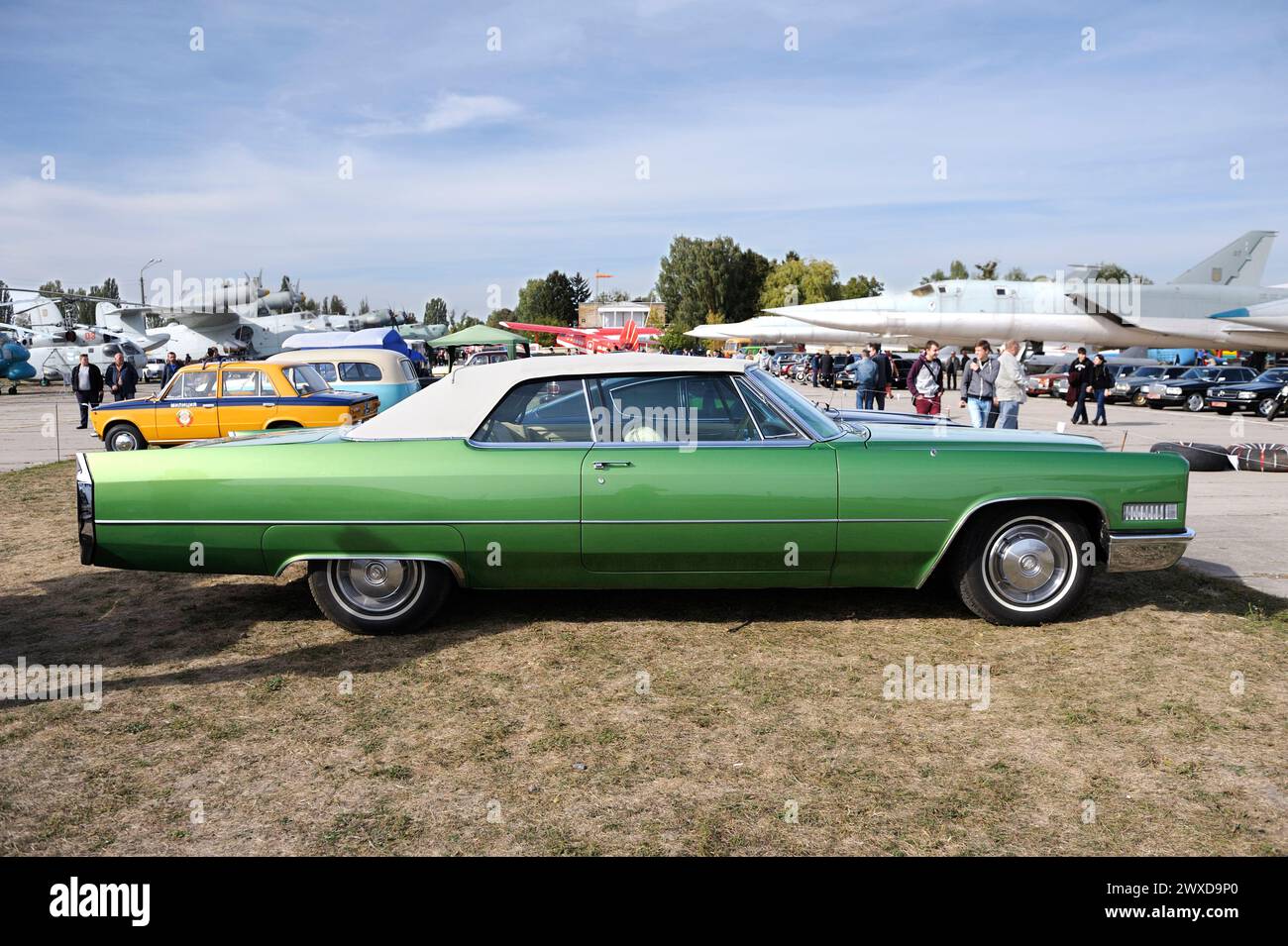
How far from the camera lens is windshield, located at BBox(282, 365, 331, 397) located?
41.7 ft

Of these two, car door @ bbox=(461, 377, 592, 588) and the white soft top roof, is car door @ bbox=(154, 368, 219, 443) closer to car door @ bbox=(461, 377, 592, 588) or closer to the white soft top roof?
the white soft top roof

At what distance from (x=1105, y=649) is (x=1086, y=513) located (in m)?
0.75

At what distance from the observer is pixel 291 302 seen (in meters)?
51.8

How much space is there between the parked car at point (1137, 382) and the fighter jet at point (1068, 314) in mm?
3081

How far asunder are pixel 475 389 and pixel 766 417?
157cm

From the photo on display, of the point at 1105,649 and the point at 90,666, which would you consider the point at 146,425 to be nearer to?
the point at 90,666

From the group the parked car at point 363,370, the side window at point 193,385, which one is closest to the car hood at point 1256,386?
the parked car at point 363,370

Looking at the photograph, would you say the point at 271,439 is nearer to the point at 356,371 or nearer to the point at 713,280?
the point at 356,371

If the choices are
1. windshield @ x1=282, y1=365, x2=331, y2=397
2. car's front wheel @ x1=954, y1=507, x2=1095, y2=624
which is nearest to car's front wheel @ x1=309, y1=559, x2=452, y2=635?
car's front wheel @ x1=954, y1=507, x2=1095, y2=624

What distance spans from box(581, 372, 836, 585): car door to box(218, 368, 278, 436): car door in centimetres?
879

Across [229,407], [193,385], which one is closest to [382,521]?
[229,407]

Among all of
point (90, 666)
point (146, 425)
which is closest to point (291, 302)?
point (146, 425)
